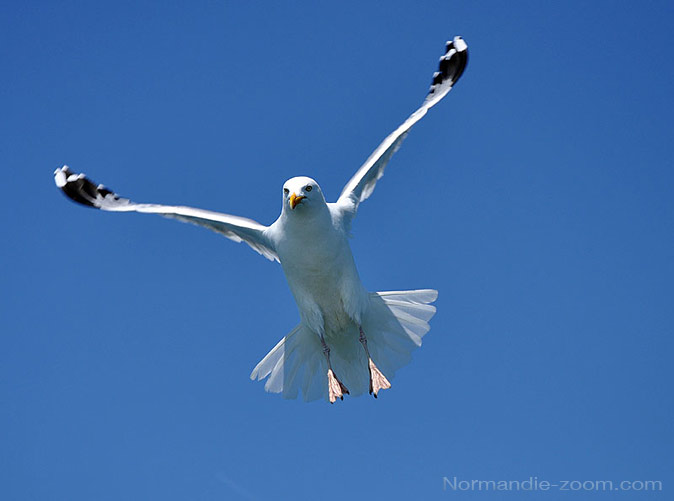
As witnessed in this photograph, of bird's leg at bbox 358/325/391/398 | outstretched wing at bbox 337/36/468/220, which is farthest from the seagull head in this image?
bird's leg at bbox 358/325/391/398

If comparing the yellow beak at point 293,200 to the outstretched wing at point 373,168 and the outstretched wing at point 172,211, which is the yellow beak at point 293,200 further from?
the outstretched wing at point 172,211

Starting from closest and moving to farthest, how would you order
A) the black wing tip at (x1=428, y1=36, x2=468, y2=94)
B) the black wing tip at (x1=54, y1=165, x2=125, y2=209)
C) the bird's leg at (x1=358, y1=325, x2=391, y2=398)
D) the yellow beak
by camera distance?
the yellow beak, the bird's leg at (x1=358, y1=325, x2=391, y2=398), the black wing tip at (x1=54, y1=165, x2=125, y2=209), the black wing tip at (x1=428, y1=36, x2=468, y2=94)

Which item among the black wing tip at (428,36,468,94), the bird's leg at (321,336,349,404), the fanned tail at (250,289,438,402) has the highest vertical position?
the black wing tip at (428,36,468,94)

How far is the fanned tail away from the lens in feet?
33.2

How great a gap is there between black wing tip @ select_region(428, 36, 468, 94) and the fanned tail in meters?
2.95

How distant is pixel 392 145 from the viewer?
9906mm

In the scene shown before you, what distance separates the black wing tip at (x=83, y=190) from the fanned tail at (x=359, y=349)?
2.89 m

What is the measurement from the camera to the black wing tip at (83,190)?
10.7 m

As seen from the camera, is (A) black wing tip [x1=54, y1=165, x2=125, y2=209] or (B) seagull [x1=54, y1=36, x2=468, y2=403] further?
(A) black wing tip [x1=54, y1=165, x2=125, y2=209]

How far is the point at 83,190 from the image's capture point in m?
10.9

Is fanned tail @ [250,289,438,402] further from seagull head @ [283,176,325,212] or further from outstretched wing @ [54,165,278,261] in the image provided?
seagull head @ [283,176,325,212]

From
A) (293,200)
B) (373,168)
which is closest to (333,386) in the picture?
(293,200)

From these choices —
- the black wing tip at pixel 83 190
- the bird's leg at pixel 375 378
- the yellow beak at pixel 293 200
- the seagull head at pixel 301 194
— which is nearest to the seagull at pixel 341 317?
the bird's leg at pixel 375 378

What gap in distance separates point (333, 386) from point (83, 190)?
13.7ft
